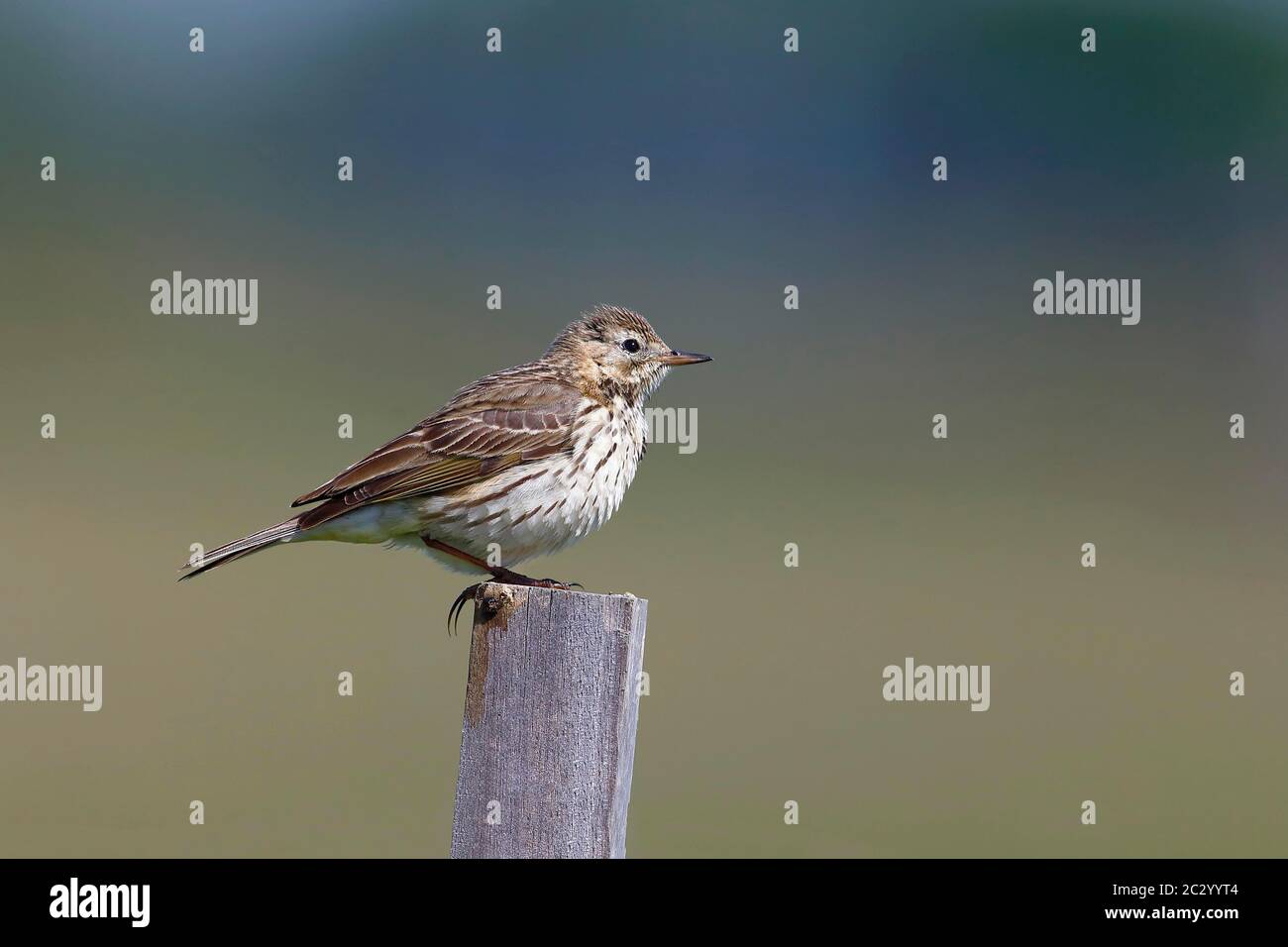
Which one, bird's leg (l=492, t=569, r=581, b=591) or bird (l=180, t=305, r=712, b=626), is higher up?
bird (l=180, t=305, r=712, b=626)

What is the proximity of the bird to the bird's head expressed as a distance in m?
0.44

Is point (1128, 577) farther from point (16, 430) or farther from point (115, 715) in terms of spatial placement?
point (16, 430)

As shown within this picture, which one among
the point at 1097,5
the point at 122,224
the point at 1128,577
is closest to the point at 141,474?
the point at 1128,577

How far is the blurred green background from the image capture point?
20453 mm

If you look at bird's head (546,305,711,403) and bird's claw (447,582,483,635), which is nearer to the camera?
bird's claw (447,582,483,635)

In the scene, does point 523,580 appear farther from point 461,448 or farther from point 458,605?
point 461,448

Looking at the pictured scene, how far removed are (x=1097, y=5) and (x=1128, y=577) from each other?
2236 inches
